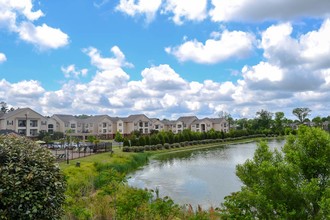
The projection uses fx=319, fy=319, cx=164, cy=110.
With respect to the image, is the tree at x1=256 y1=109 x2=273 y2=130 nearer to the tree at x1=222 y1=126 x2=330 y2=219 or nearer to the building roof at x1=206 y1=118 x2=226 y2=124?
the building roof at x1=206 y1=118 x2=226 y2=124

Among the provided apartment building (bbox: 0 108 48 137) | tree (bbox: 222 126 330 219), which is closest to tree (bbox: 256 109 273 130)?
apartment building (bbox: 0 108 48 137)

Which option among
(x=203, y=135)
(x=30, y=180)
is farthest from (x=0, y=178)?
(x=203, y=135)

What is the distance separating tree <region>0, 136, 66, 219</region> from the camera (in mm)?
5824

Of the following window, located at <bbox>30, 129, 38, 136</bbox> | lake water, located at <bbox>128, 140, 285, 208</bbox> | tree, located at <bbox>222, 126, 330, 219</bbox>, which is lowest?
lake water, located at <bbox>128, 140, 285, 208</bbox>

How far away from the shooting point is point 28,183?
6.04 metres

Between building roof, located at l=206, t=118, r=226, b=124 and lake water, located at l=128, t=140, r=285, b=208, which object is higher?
building roof, located at l=206, t=118, r=226, b=124

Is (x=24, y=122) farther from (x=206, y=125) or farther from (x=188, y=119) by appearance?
(x=206, y=125)

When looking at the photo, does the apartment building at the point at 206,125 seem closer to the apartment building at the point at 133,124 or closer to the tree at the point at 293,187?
the apartment building at the point at 133,124

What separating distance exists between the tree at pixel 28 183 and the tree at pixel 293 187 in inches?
136

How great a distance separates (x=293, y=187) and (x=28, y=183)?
5.16m

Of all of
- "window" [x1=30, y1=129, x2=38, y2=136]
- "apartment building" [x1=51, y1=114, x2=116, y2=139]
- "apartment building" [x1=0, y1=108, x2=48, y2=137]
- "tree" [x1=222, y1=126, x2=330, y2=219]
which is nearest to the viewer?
"tree" [x1=222, y1=126, x2=330, y2=219]

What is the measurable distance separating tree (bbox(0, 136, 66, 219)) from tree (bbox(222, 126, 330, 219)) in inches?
136

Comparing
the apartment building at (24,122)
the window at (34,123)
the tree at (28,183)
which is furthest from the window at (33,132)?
the tree at (28,183)

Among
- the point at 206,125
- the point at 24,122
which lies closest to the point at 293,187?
the point at 24,122
